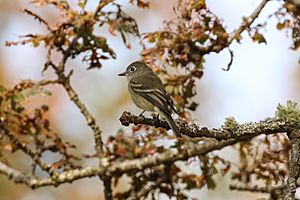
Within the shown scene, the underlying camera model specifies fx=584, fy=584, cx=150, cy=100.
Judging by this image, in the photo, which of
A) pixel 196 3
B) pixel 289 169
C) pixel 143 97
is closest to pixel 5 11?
pixel 143 97

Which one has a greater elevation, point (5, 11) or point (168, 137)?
point (5, 11)

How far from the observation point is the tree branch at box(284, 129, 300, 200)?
2.61m

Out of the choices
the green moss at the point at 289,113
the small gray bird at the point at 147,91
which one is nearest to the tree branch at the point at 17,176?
the green moss at the point at 289,113

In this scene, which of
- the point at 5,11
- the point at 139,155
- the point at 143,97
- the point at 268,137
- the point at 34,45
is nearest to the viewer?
the point at 139,155

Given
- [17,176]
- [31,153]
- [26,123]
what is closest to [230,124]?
[26,123]

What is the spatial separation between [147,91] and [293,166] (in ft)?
7.78

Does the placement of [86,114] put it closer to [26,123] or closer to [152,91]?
[26,123]

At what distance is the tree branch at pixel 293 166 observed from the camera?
261 centimetres

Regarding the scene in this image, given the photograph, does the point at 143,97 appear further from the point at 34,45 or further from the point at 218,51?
the point at 34,45

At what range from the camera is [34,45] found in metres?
2.83

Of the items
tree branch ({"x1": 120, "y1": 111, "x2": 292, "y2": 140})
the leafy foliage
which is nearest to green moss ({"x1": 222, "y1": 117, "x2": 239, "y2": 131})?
Answer: tree branch ({"x1": 120, "y1": 111, "x2": 292, "y2": 140})

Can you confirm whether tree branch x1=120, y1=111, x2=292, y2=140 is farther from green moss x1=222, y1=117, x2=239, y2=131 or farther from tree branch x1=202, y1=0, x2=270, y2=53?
tree branch x1=202, y1=0, x2=270, y2=53

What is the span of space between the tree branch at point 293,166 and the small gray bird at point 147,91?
1.04 metres

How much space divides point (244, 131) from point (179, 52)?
2.01ft
